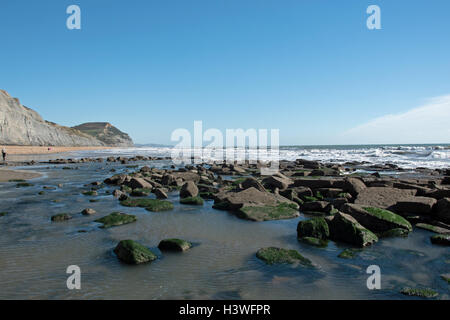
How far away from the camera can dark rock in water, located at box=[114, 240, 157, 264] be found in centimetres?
534

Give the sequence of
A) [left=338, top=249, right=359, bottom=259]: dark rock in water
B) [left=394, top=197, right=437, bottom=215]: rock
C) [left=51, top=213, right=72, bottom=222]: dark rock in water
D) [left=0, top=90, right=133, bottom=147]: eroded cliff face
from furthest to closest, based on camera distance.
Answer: [left=0, top=90, right=133, bottom=147]: eroded cliff face → [left=394, top=197, right=437, bottom=215]: rock → [left=51, top=213, right=72, bottom=222]: dark rock in water → [left=338, top=249, right=359, bottom=259]: dark rock in water

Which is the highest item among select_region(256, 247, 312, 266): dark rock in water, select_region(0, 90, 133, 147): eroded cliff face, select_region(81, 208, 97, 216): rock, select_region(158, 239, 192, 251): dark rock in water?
select_region(0, 90, 133, 147): eroded cliff face

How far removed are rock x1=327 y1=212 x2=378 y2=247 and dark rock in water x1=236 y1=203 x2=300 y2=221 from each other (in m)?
2.16

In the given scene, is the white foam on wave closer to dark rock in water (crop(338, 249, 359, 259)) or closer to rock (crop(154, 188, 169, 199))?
rock (crop(154, 188, 169, 199))

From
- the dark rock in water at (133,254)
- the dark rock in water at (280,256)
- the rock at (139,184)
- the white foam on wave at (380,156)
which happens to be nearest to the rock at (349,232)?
the dark rock in water at (280,256)

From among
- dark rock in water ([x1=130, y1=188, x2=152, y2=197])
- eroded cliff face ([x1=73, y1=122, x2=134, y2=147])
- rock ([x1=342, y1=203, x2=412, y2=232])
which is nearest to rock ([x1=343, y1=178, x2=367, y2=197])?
rock ([x1=342, y1=203, x2=412, y2=232])

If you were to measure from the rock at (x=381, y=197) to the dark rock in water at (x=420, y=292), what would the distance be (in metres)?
5.10

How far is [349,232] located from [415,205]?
3.77 metres

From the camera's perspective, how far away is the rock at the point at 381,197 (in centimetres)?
940

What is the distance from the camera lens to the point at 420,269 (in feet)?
17.3

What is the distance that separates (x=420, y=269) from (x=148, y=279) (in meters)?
5.08

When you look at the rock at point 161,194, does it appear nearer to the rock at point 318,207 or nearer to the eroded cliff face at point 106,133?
the rock at point 318,207
